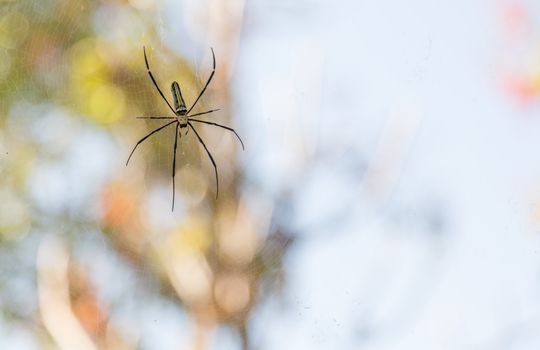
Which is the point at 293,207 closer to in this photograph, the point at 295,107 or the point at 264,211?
the point at 264,211

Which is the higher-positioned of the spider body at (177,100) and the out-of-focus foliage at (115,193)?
the spider body at (177,100)

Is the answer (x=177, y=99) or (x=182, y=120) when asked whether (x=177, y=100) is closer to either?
(x=177, y=99)

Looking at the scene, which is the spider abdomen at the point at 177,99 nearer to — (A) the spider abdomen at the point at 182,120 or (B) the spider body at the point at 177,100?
(B) the spider body at the point at 177,100

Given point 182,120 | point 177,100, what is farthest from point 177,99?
point 182,120

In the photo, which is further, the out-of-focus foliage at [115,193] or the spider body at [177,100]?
the out-of-focus foliage at [115,193]

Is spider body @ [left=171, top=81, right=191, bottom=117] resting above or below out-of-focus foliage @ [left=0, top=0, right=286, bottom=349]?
above

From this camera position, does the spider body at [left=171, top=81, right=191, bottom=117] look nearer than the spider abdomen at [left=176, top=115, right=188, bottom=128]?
Yes

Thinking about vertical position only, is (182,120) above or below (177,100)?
below

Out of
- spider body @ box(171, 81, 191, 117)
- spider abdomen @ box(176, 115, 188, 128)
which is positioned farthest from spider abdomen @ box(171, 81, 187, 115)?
spider abdomen @ box(176, 115, 188, 128)

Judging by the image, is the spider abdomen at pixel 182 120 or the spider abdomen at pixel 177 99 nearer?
the spider abdomen at pixel 177 99

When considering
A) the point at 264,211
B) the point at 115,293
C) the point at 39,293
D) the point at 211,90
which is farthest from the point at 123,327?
the point at 211,90

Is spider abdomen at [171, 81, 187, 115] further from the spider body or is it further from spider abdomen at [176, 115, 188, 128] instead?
spider abdomen at [176, 115, 188, 128]

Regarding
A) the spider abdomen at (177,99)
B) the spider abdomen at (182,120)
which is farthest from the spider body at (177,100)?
the spider abdomen at (182,120)
